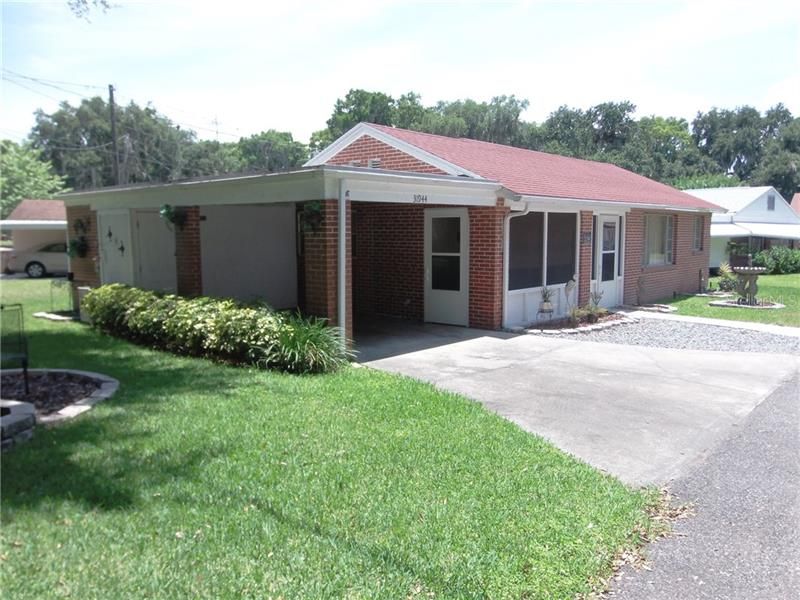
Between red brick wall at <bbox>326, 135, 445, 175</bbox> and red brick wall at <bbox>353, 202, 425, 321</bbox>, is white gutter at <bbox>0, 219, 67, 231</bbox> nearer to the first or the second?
red brick wall at <bbox>326, 135, 445, 175</bbox>

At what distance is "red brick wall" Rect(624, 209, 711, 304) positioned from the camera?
15.8 metres

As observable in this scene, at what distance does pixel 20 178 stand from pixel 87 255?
4000cm

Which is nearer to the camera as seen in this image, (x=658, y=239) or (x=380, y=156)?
(x=380, y=156)

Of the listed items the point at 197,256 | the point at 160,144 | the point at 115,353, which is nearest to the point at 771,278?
Answer: the point at 197,256

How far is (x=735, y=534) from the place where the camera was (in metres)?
4.14

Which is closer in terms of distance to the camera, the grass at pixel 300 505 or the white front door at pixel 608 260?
the grass at pixel 300 505

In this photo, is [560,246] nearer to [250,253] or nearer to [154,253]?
[250,253]

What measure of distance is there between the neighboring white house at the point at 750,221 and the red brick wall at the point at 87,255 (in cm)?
2439

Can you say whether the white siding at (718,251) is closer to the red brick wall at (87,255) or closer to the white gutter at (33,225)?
the red brick wall at (87,255)

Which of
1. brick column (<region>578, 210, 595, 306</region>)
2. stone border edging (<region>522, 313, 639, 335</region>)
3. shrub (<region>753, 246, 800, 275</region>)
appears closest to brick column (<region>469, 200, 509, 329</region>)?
stone border edging (<region>522, 313, 639, 335</region>)

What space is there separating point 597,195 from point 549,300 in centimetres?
306

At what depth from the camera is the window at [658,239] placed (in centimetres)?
1703

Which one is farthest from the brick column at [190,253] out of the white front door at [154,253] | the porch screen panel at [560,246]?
the porch screen panel at [560,246]

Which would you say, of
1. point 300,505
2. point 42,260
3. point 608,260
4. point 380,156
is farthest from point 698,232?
point 42,260
